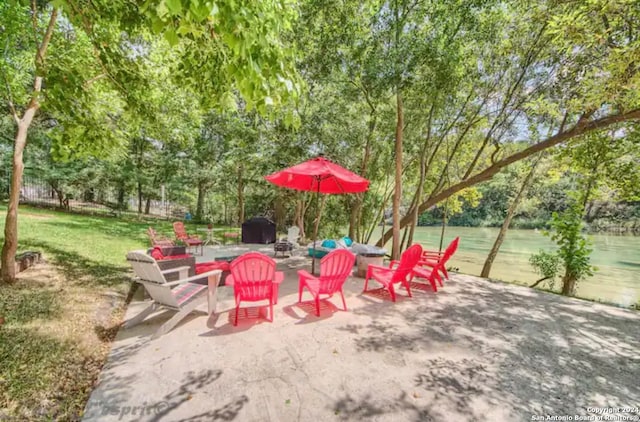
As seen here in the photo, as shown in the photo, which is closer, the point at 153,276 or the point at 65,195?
the point at 153,276

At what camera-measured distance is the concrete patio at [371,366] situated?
2.00m

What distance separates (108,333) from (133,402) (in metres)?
1.47

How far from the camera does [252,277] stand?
326 centimetres

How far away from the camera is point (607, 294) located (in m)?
8.64

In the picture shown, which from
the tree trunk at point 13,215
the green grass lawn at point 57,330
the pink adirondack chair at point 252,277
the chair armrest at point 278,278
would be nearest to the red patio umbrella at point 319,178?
the chair armrest at point 278,278

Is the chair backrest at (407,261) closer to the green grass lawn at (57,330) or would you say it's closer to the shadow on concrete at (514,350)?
the shadow on concrete at (514,350)

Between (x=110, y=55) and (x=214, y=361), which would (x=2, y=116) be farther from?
(x=214, y=361)

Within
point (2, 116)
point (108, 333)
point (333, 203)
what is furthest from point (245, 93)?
point (2, 116)

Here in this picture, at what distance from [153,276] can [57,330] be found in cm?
110

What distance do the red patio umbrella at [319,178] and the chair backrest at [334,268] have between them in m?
1.29

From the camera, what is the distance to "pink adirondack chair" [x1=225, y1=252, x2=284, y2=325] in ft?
10.3

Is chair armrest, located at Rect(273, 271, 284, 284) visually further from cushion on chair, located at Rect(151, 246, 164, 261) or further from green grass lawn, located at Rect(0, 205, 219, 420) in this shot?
cushion on chair, located at Rect(151, 246, 164, 261)

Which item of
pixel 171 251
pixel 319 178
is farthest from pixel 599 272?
pixel 171 251

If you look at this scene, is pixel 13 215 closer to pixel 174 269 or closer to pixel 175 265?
pixel 175 265
